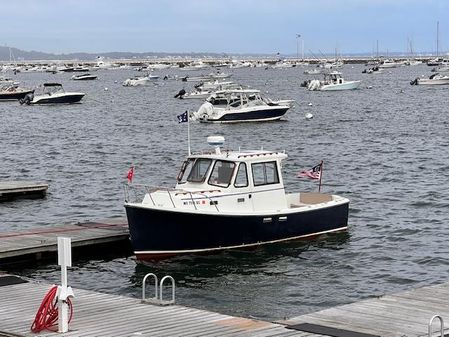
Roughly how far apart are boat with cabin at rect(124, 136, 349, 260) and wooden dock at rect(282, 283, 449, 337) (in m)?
8.30

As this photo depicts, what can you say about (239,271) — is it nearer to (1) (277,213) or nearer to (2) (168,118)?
(1) (277,213)

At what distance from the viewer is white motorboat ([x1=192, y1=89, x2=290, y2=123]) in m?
76.1

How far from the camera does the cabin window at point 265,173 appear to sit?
2816 centimetres

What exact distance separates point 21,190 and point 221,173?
45.3 feet

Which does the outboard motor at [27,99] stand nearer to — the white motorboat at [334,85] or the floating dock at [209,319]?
the white motorboat at [334,85]

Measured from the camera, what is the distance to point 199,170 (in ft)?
91.7

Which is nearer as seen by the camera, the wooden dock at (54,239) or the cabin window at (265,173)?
the wooden dock at (54,239)

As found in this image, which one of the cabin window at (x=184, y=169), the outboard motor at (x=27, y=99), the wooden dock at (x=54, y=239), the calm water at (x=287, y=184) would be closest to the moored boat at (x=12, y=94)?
the outboard motor at (x=27, y=99)

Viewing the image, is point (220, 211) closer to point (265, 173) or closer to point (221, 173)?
point (221, 173)

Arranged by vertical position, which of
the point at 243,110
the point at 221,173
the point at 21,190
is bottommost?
the point at 21,190

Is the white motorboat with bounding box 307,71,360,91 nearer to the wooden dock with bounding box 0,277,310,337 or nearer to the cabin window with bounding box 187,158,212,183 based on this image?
the cabin window with bounding box 187,158,212,183

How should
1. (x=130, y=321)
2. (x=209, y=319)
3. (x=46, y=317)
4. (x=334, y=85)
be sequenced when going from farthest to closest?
1. (x=334, y=85)
2. (x=209, y=319)
3. (x=130, y=321)
4. (x=46, y=317)

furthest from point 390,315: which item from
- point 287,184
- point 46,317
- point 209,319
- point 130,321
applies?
point 287,184

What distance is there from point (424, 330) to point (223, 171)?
12.1m
